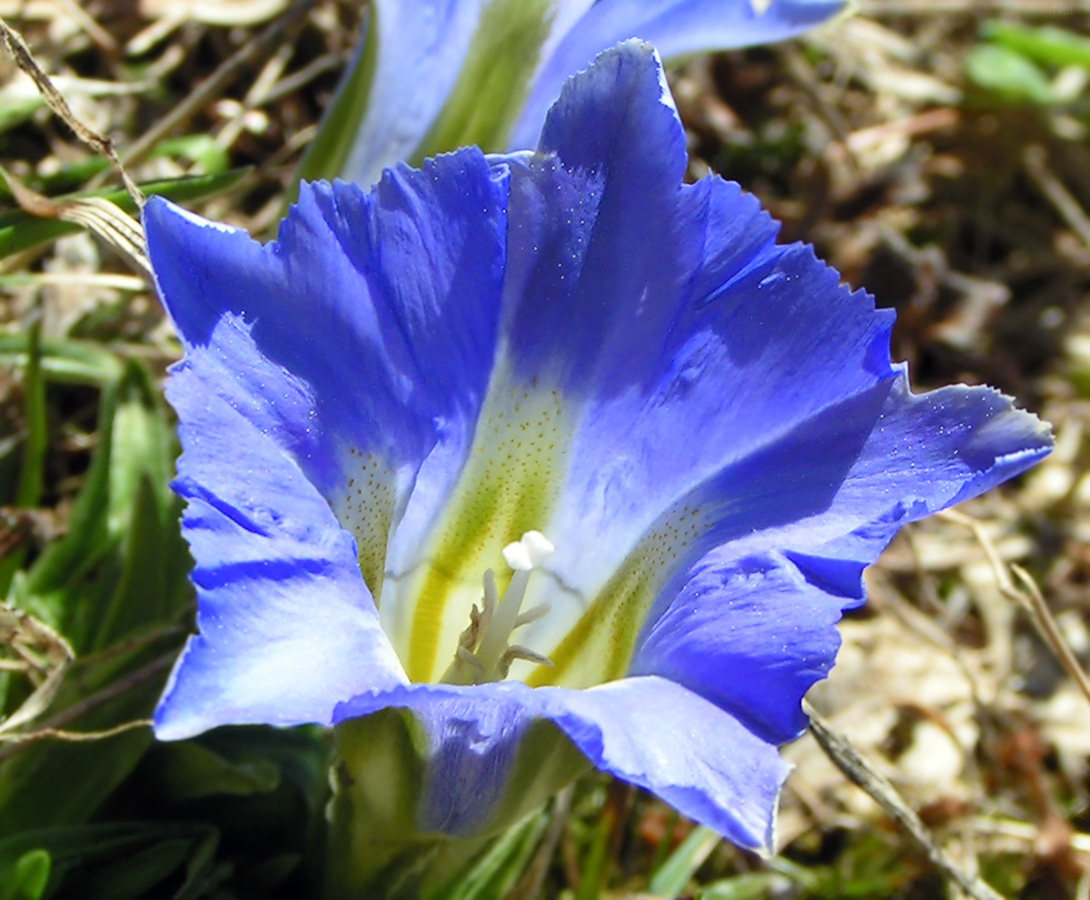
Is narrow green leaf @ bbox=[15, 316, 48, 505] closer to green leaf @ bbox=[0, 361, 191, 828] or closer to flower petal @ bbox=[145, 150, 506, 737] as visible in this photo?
green leaf @ bbox=[0, 361, 191, 828]

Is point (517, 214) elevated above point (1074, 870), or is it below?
above

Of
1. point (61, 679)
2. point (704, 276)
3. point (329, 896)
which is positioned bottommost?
point (329, 896)

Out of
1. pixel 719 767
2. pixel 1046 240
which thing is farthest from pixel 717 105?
pixel 719 767

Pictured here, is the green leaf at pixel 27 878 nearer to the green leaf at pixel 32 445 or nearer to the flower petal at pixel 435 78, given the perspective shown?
the green leaf at pixel 32 445

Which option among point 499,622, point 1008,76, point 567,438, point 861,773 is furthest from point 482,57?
point 1008,76

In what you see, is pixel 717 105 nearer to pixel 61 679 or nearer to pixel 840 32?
pixel 840 32

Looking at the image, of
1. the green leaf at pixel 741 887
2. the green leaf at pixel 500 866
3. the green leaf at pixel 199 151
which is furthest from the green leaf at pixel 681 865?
the green leaf at pixel 199 151

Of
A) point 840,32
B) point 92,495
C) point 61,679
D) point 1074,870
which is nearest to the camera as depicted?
point 61,679

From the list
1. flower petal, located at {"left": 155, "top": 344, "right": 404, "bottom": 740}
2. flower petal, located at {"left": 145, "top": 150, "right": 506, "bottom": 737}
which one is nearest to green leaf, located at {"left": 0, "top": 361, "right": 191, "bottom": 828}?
flower petal, located at {"left": 145, "top": 150, "right": 506, "bottom": 737}
